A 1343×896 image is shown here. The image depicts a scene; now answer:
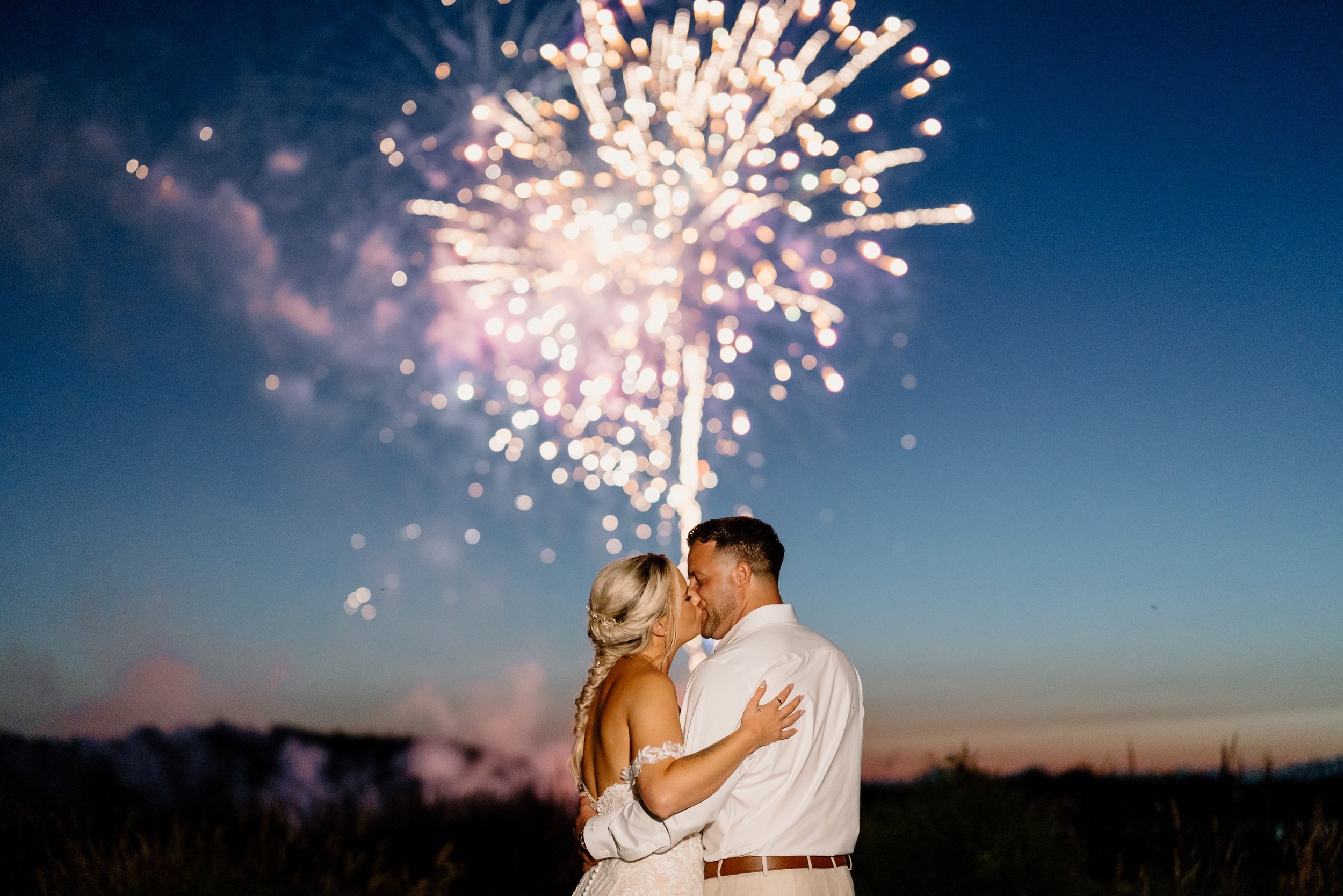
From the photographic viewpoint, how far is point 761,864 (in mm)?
3850

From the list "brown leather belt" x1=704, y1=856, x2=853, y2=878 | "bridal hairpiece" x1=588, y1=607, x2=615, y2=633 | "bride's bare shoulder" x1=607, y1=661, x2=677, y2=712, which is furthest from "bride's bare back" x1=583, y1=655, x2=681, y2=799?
"brown leather belt" x1=704, y1=856, x2=853, y2=878

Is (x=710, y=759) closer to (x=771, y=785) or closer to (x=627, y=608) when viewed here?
(x=771, y=785)

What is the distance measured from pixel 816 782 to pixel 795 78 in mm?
8057

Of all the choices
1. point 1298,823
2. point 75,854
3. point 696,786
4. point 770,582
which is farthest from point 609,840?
point 75,854

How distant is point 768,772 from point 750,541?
0.96m

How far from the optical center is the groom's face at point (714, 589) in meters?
4.28

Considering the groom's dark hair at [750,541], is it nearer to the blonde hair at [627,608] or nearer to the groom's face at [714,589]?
the groom's face at [714,589]

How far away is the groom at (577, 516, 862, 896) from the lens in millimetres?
3846

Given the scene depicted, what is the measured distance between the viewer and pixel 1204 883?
8.87 metres

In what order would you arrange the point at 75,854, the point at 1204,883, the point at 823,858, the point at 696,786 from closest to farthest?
the point at 696,786
the point at 823,858
the point at 1204,883
the point at 75,854

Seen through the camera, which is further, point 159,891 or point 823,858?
point 159,891

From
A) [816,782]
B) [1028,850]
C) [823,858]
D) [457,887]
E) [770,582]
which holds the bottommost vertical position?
[457,887]

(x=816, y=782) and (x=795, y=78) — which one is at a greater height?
(x=795, y=78)

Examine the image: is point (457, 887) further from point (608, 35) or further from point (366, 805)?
point (608, 35)
